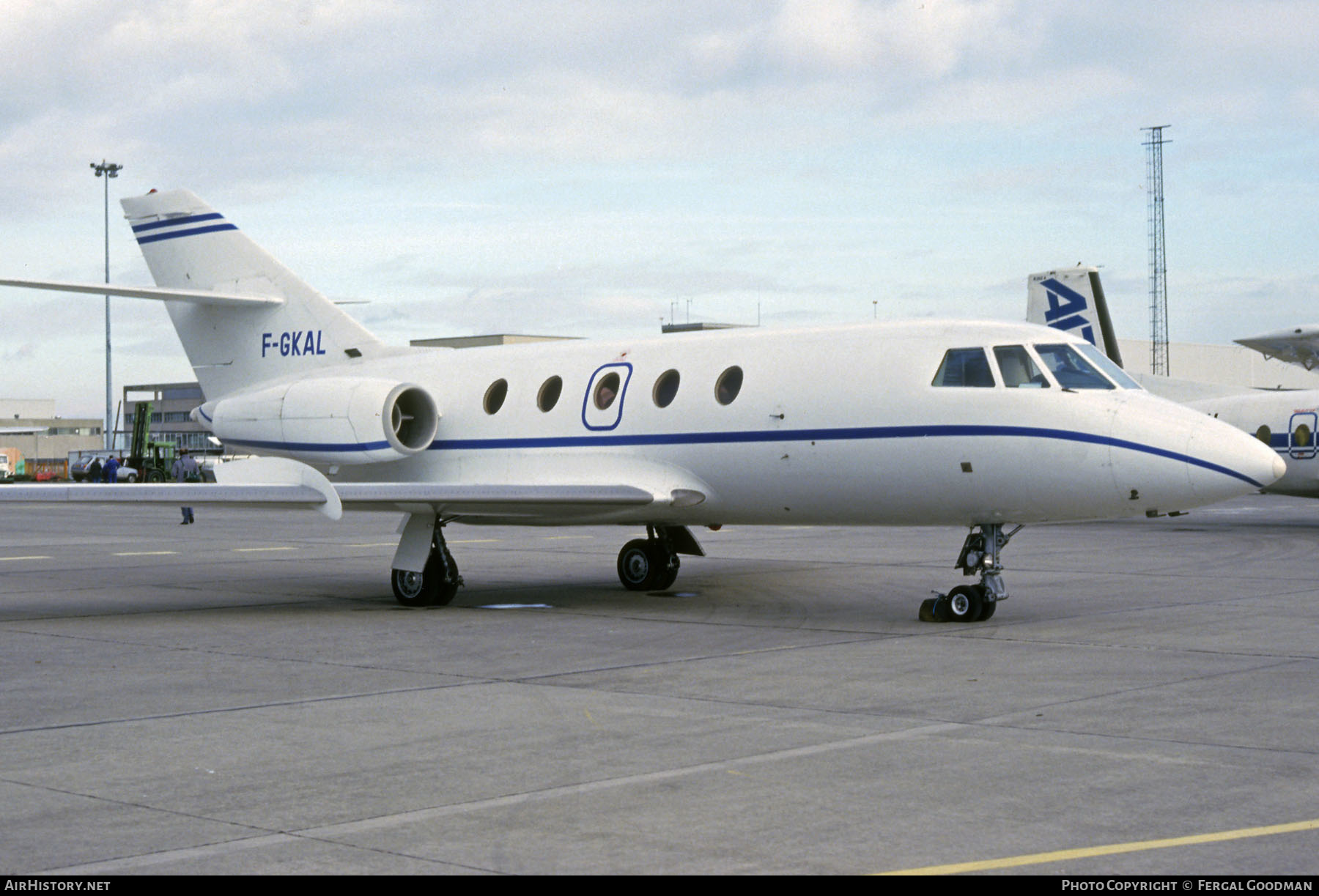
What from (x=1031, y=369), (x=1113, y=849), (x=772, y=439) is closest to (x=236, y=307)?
(x=772, y=439)

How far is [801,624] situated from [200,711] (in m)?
6.01

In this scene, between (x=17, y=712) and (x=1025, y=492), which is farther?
(x=1025, y=492)

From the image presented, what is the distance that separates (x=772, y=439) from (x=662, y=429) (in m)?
1.40

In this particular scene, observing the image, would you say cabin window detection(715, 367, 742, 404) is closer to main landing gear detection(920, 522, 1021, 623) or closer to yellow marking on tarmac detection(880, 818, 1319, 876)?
main landing gear detection(920, 522, 1021, 623)

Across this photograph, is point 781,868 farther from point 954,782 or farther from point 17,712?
point 17,712

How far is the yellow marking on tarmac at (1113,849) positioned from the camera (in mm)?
5090

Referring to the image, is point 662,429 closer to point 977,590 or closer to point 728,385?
point 728,385

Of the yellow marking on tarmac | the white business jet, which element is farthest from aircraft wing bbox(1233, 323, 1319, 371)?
the yellow marking on tarmac

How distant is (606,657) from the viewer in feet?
36.3

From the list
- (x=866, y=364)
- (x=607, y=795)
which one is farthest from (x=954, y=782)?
(x=866, y=364)

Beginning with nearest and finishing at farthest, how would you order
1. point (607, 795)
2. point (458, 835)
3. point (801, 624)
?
point (458, 835) < point (607, 795) < point (801, 624)

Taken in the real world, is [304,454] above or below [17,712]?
above

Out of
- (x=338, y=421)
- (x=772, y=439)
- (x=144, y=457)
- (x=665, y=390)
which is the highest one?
(x=144, y=457)

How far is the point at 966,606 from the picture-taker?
12.9 m
